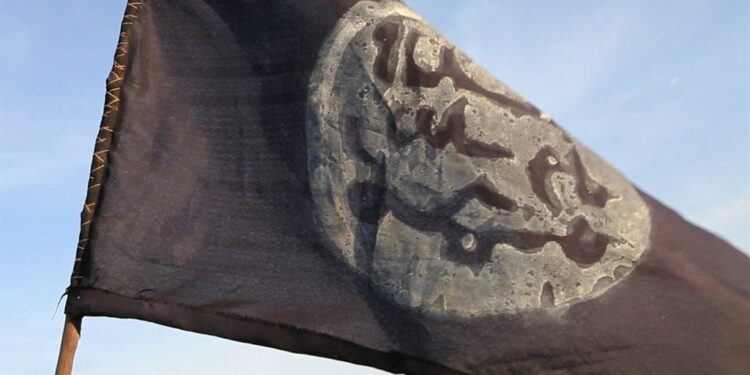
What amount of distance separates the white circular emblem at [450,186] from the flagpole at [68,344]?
3.51 ft

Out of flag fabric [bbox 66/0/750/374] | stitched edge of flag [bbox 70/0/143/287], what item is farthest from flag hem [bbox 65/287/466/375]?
stitched edge of flag [bbox 70/0/143/287]

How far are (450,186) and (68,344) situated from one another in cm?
161

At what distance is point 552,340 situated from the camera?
2.79 meters

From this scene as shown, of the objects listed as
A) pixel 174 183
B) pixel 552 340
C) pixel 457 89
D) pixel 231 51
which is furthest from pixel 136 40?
pixel 552 340

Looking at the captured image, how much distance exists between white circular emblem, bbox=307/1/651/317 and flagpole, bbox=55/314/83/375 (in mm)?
1069

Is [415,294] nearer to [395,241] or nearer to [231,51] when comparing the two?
[395,241]

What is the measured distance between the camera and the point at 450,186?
3.13m

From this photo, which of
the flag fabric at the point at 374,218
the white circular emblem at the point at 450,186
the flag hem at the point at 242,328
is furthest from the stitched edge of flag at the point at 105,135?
the white circular emblem at the point at 450,186

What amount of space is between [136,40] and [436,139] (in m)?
1.64

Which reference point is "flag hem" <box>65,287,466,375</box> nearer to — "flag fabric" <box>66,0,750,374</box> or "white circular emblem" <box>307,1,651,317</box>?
"flag fabric" <box>66,0,750,374</box>

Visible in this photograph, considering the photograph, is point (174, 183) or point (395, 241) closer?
point (395, 241)

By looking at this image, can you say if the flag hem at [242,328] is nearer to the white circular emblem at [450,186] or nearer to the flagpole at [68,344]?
the flagpole at [68,344]

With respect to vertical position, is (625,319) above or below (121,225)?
below

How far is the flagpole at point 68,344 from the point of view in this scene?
10.2 feet
